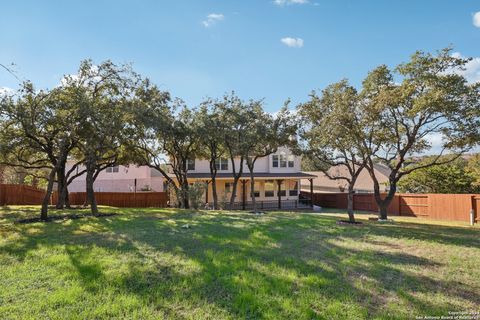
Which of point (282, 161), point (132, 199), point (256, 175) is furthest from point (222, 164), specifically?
point (132, 199)

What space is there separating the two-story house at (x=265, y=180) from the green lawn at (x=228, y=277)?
19.4 metres

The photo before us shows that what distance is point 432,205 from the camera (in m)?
22.5

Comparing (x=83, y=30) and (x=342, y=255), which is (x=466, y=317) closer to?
(x=342, y=255)

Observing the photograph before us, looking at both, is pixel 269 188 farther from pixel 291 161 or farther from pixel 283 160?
pixel 291 161

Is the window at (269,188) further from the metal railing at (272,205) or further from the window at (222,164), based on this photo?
the window at (222,164)

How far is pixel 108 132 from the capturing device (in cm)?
1439

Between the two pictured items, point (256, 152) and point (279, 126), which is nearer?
point (279, 126)

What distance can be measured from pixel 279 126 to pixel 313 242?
42.8ft

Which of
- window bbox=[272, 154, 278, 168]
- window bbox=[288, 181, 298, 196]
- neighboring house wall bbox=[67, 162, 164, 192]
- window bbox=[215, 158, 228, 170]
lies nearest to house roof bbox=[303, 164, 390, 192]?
window bbox=[288, 181, 298, 196]

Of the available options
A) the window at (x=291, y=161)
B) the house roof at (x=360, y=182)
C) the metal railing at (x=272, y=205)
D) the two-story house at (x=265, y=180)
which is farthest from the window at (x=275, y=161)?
the house roof at (x=360, y=182)

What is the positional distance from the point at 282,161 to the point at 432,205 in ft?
42.5

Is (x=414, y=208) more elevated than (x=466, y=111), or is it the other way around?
(x=466, y=111)

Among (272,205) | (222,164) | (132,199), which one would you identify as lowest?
(272,205)

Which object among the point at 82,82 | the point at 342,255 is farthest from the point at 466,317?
the point at 82,82
